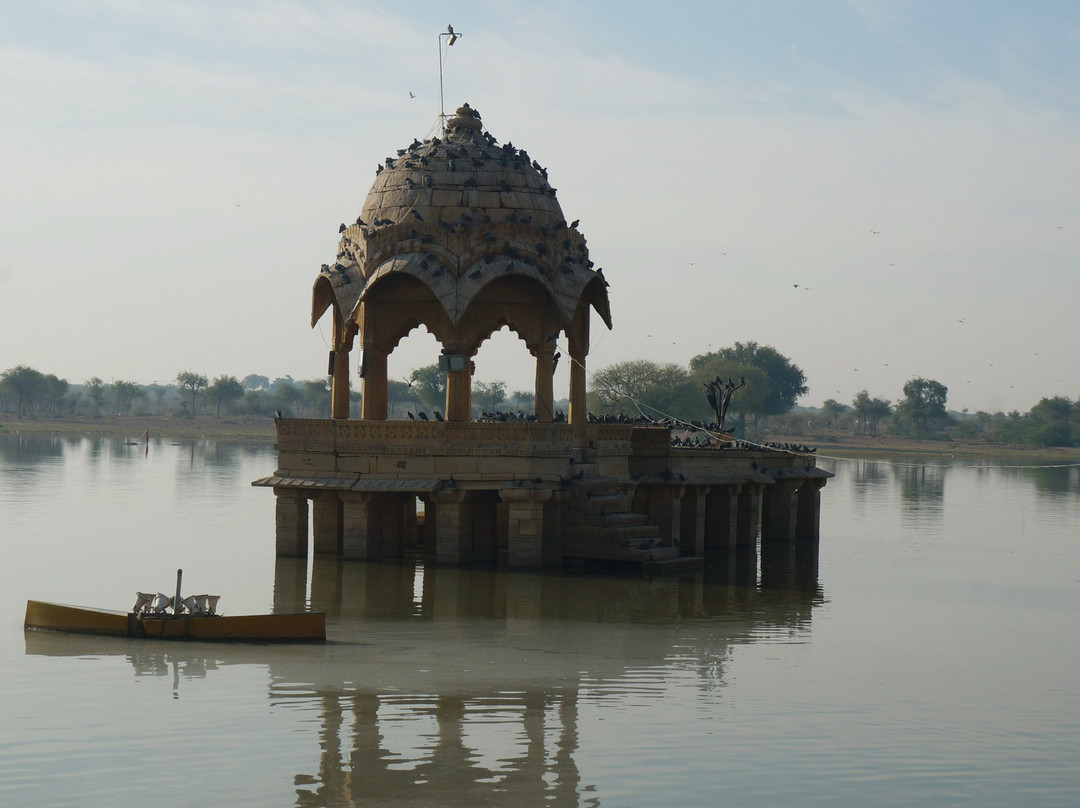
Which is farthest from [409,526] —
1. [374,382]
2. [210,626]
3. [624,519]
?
[210,626]

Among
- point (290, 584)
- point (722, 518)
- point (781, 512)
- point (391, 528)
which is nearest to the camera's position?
point (290, 584)

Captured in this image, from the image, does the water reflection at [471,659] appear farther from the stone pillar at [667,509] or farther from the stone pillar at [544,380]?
the stone pillar at [544,380]

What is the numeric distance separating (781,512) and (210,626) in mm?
22070

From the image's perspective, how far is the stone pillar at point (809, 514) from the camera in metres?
41.3

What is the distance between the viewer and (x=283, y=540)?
32.3m

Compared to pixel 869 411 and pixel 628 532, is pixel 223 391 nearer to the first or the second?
pixel 869 411

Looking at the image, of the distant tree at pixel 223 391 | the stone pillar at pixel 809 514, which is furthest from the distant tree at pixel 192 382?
the stone pillar at pixel 809 514

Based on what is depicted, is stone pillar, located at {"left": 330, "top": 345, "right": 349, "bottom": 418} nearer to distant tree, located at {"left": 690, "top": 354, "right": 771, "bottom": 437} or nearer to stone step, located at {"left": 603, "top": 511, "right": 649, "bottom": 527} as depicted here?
stone step, located at {"left": 603, "top": 511, "right": 649, "bottom": 527}

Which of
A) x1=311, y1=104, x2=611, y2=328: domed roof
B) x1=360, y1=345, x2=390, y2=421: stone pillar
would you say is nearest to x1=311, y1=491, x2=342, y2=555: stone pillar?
x1=360, y1=345, x2=390, y2=421: stone pillar

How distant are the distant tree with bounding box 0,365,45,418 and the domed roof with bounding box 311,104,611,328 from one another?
15198cm

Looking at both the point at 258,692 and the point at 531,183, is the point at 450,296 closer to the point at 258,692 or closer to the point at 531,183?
the point at 531,183

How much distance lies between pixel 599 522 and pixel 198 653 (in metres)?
11.7

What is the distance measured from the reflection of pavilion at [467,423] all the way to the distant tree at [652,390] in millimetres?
76663

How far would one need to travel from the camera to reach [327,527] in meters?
32.2
